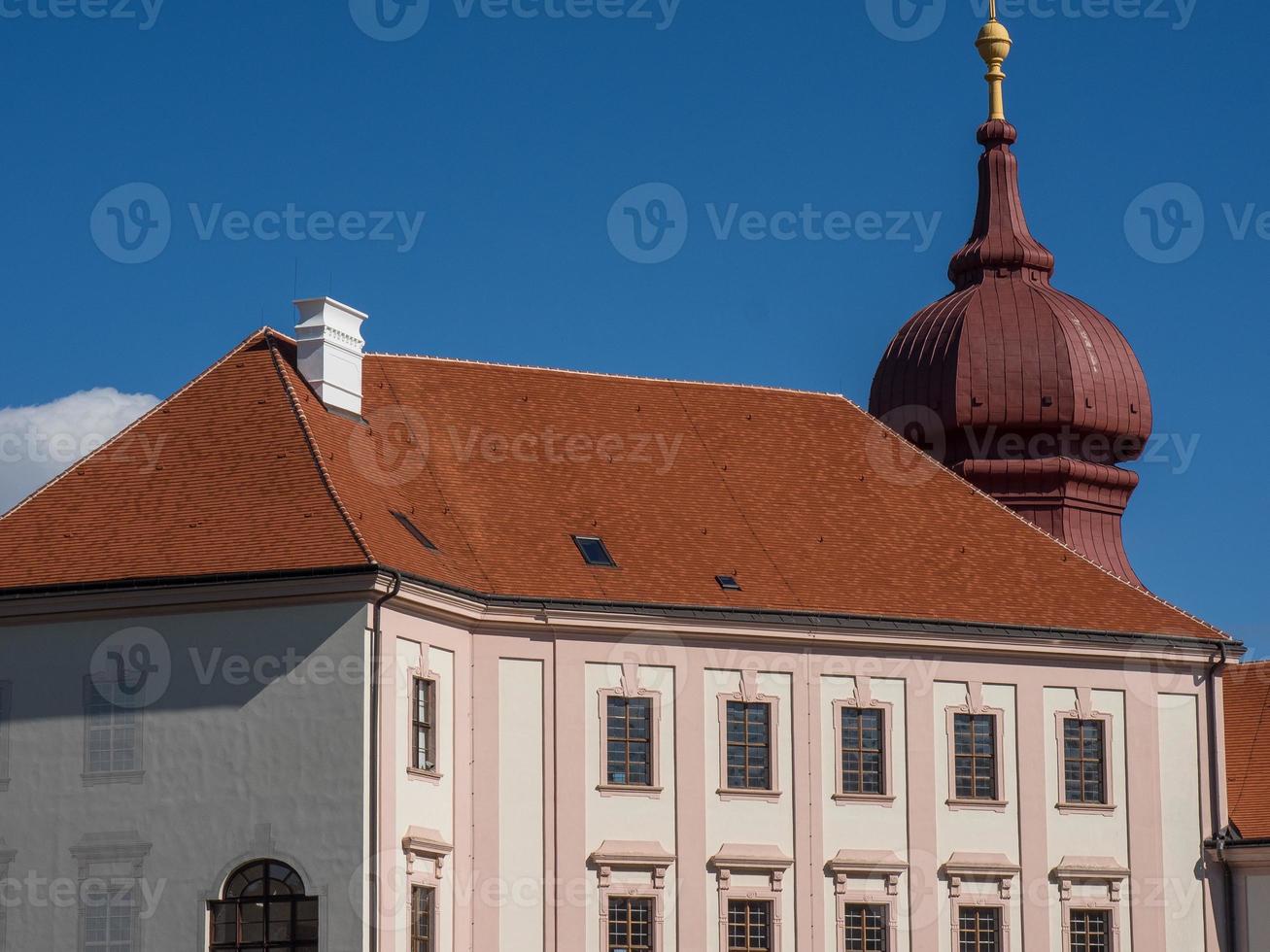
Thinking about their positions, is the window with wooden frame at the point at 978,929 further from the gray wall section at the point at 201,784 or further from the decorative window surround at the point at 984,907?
the gray wall section at the point at 201,784

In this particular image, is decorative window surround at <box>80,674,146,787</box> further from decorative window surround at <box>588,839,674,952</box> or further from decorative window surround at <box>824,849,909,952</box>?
decorative window surround at <box>824,849,909,952</box>

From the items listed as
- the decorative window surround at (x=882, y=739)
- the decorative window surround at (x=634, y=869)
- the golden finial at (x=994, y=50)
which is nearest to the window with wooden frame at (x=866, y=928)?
the decorative window surround at (x=882, y=739)

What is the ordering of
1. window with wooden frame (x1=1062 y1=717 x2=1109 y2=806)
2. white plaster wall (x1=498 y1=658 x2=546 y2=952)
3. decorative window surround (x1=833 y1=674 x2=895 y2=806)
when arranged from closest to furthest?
1. white plaster wall (x1=498 y1=658 x2=546 y2=952)
2. decorative window surround (x1=833 y1=674 x2=895 y2=806)
3. window with wooden frame (x1=1062 y1=717 x2=1109 y2=806)

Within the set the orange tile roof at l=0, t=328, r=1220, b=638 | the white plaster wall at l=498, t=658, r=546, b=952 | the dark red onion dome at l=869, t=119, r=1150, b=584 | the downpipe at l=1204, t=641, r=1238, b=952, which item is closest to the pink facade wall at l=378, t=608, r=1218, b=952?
the white plaster wall at l=498, t=658, r=546, b=952

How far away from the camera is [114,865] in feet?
136

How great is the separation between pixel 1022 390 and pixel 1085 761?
1213cm

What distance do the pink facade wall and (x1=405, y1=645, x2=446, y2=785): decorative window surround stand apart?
3.9 inches

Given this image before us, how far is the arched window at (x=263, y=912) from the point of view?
1598 inches

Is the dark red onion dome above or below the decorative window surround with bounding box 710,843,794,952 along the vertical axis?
above

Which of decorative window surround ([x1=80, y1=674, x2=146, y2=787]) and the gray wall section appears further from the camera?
decorative window surround ([x1=80, y1=674, x2=146, y2=787])

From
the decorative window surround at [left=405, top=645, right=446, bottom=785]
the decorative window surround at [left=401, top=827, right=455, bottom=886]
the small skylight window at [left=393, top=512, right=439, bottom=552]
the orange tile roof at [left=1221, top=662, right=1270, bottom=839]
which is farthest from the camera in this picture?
the orange tile roof at [left=1221, top=662, right=1270, bottom=839]

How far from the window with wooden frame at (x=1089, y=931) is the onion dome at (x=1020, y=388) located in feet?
36.2

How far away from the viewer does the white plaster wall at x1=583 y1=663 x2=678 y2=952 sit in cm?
4412

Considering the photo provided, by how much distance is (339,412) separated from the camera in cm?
4619
